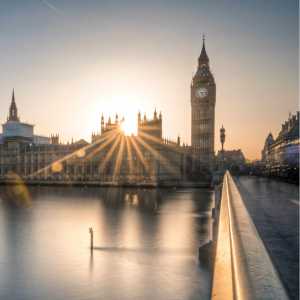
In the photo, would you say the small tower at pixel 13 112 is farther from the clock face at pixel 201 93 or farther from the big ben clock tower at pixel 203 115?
the clock face at pixel 201 93

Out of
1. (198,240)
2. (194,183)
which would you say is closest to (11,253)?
(198,240)

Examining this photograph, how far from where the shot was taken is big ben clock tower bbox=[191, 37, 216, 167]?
131 meters

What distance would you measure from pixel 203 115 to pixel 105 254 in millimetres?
109852

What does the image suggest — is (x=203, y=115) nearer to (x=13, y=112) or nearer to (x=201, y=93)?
(x=201, y=93)

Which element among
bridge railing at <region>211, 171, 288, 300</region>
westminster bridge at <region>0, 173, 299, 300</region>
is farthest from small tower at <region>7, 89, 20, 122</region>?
bridge railing at <region>211, 171, 288, 300</region>

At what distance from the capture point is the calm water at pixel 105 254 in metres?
23.5

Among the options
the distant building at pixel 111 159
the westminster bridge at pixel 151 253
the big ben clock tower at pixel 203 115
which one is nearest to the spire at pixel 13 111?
the distant building at pixel 111 159

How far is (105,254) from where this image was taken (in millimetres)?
31547

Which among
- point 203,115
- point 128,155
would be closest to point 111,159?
point 128,155

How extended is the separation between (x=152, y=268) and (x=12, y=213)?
3628cm

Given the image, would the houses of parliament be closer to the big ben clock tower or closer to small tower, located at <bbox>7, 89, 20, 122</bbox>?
the big ben clock tower

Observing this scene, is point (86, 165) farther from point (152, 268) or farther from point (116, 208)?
point (152, 268)

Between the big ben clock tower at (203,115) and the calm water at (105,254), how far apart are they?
7429 cm

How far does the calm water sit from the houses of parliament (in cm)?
4470
